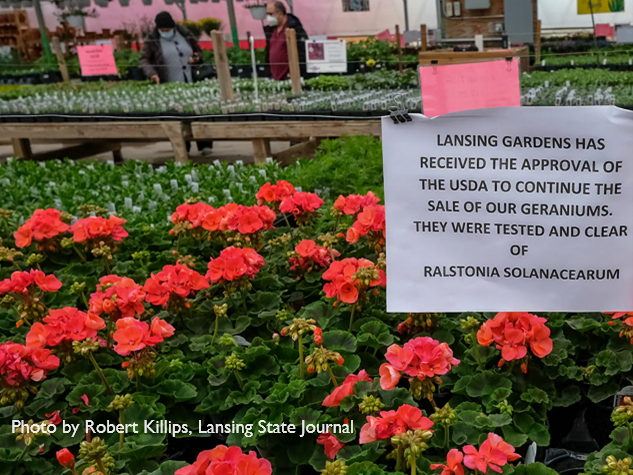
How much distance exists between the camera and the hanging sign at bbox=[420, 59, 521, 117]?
1055 millimetres

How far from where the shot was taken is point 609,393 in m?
1.12

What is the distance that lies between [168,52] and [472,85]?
5.92 meters

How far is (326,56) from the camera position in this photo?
15.0 feet

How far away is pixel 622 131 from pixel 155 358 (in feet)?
3.18

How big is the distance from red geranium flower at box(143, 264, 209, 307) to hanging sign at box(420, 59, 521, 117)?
627 mm

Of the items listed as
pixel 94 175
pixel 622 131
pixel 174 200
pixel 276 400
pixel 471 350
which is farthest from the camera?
pixel 94 175

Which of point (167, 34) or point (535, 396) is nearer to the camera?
point (535, 396)

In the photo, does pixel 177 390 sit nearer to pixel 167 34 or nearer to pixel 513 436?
pixel 513 436

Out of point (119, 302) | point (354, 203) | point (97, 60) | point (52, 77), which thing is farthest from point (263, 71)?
point (119, 302)

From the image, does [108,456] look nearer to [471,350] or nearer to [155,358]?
[155,358]

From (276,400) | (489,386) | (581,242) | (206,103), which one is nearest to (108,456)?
(276,400)

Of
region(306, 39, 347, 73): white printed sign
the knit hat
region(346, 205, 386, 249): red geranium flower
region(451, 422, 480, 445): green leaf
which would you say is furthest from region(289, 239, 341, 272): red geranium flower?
the knit hat

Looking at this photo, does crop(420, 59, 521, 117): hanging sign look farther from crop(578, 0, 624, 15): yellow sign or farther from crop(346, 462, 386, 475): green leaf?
crop(578, 0, 624, 15): yellow sign

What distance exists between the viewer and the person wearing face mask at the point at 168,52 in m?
6.23
